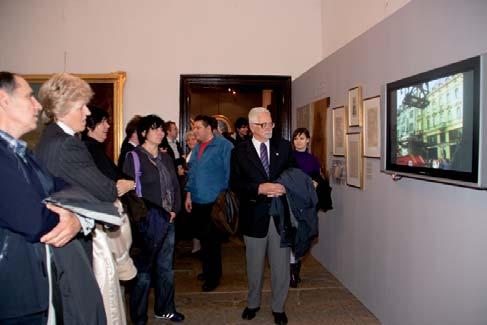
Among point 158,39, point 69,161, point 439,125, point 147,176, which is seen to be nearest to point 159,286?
Result: point 147,176

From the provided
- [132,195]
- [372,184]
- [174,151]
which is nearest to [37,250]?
[132,195]

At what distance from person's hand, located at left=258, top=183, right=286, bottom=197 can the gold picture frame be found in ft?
3.01

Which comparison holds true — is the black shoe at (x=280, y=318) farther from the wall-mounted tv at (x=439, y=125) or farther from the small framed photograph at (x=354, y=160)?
the wall-mounted tv at (x=439, y=125)

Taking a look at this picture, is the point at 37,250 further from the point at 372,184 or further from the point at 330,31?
the point at 330,31

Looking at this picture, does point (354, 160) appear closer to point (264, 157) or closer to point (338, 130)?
point (338, 130)

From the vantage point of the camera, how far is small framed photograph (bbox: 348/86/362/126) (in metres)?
3.82

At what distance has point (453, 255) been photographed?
246cm

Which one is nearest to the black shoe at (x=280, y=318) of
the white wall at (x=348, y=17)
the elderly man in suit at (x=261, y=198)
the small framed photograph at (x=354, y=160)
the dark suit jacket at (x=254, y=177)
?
the elderly man in suit at (x=261, y=198)

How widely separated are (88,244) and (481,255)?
6.64ft

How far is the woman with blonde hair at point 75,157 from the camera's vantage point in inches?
79.0

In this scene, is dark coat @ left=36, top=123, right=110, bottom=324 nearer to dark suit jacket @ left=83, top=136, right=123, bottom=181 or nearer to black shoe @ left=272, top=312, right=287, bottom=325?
dark suit jacket @ left=83, top=136, right=123, bottom=181

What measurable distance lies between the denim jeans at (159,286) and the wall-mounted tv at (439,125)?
1798 mm

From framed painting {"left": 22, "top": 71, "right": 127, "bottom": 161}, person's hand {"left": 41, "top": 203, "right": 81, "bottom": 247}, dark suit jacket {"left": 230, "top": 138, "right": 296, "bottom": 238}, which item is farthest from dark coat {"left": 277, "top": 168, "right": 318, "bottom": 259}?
framed painting {"left": 22, "top": 71, "right": 127, "bottom": 161}

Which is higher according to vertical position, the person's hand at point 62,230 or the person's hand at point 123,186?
the person's hand at point 123,186
